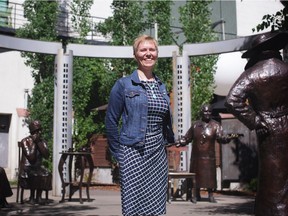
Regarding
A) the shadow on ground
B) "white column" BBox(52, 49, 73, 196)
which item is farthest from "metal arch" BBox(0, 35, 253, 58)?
the shadow on ground

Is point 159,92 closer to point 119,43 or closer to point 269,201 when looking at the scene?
point 269,201

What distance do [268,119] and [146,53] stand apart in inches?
67.0

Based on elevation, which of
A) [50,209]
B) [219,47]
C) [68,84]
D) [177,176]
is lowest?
[50,209]

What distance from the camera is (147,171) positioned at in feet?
12.3

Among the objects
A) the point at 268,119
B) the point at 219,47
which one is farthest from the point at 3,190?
the point at 268,119

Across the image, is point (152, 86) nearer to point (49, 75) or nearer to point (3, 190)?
point (3, 190)

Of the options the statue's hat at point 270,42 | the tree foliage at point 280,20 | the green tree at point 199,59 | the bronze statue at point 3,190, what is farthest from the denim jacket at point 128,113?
the green tree at point 199,59

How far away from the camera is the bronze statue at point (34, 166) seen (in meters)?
10.4

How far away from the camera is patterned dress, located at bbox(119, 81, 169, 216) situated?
3736 mm

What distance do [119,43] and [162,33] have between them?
160 cm

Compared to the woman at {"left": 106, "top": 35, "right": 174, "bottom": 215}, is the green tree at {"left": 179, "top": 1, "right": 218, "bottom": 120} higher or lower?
higher

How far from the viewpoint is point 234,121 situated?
15.0 metres

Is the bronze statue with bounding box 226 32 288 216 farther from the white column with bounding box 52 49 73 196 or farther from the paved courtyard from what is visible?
the white column with bounding box 52 49 73 196

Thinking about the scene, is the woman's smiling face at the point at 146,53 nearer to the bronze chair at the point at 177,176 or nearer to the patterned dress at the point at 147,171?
the patterned dress at the point at 147,171
